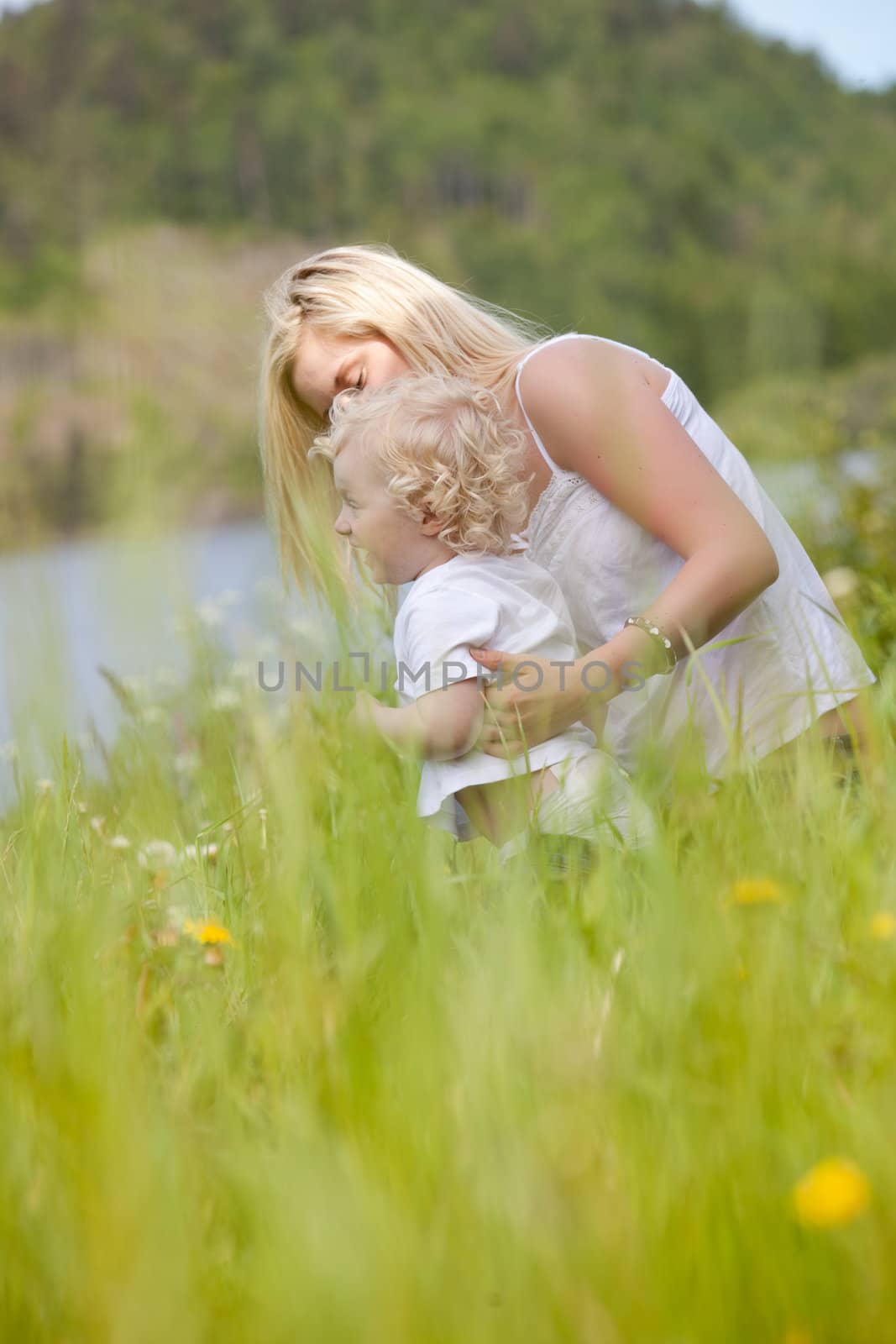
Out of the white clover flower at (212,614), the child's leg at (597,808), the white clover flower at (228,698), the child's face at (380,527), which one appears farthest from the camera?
the white clover flower at (212,614)

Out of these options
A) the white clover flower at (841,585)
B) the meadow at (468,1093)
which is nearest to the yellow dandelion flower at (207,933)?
the meadow at (468,1093)

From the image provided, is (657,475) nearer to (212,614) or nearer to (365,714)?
(365,714)

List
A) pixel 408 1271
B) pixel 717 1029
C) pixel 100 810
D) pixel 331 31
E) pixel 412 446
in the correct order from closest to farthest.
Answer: pixel 408 1271 → pixel 717 1029 → pixel 412 446 → pixel 100 810 → pixel 331 31

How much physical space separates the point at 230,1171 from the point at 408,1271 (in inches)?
9.1

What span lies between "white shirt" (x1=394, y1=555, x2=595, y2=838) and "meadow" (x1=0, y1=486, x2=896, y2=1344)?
0.39 meters

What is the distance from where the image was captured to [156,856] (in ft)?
5.50

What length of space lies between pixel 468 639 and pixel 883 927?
2.77 ft

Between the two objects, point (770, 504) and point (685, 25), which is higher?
point (685, 25)

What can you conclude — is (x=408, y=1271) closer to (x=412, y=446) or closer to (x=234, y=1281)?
(x=234, y=1281)

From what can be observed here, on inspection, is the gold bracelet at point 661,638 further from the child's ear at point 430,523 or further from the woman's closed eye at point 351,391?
the woman's closed eye at point 351,391

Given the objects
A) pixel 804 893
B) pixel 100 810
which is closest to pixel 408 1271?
pixel 804 893

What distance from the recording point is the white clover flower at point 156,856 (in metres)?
1.53

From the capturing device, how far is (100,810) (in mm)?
2537

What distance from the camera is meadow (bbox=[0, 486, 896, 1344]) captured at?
0.66 m
